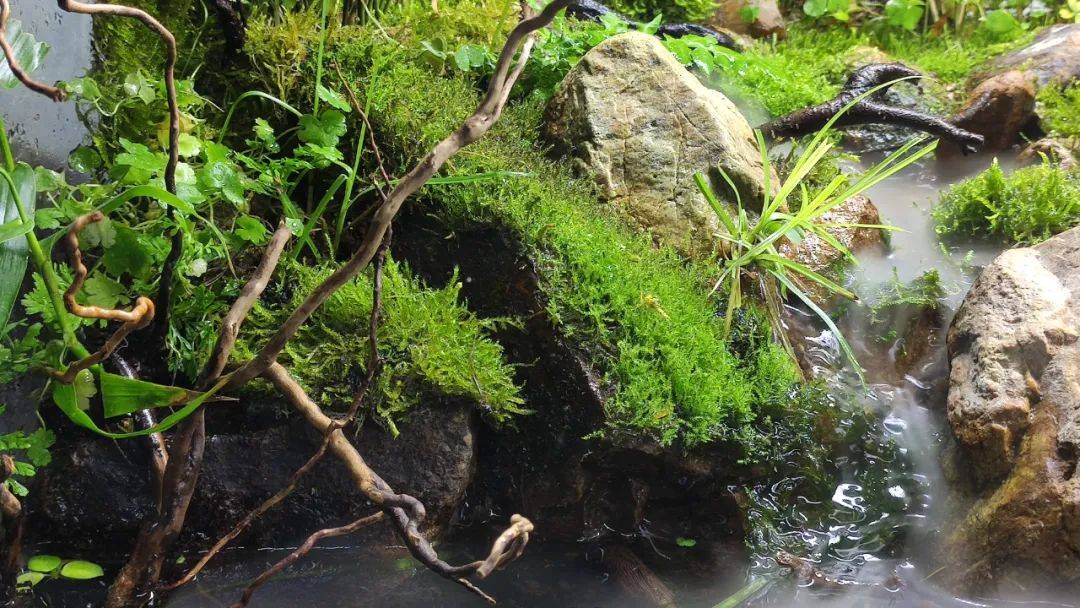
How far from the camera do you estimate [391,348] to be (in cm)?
310

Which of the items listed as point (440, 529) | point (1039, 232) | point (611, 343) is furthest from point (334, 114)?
point (1039, 232)

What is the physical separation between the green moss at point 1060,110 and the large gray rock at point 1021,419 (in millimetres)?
1932

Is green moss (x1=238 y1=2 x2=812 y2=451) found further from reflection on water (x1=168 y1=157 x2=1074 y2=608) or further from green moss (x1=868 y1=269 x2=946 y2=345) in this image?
green moss (x1=868 y1=269 x2=946 y2=345)

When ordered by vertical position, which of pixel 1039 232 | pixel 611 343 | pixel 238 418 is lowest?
pixel 238 418

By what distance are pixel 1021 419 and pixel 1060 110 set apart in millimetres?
3045

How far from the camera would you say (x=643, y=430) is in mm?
3109

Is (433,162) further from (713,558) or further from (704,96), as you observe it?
(704,96)

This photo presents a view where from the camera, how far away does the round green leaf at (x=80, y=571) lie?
2.77 metres

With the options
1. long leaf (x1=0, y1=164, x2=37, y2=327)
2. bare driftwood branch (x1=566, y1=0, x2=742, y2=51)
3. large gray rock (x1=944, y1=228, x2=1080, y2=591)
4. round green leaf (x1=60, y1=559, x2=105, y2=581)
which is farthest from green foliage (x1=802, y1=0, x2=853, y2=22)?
round green leaf (x1=60, y1=559, x2=105, y2=581)

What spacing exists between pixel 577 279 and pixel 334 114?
1.18 metres

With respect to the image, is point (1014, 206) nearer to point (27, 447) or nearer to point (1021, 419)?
point (1021, 419)

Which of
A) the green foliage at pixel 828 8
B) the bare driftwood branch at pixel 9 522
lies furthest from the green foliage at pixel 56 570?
the green foliage at pixel 828 8

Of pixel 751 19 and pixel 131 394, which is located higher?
pixel 751 19

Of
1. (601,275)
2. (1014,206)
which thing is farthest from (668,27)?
(601,275)
